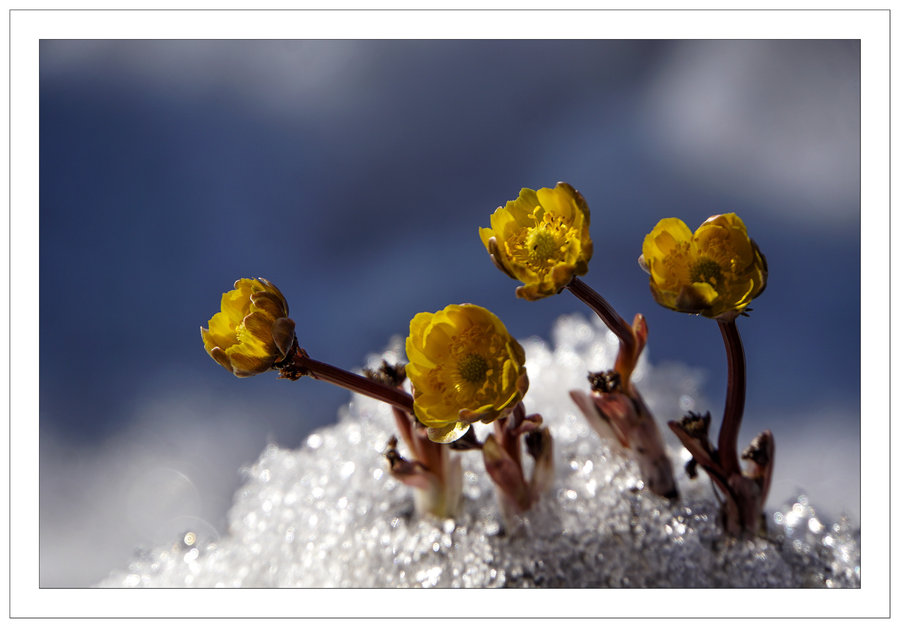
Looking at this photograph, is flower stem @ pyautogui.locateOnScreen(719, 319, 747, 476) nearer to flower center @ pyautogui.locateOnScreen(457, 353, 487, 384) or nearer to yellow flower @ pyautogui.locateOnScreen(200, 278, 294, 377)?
flower center @ pyautogui.locateOnScreen(457, 353, 487, 384)

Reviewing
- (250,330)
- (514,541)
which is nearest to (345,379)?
(250,330)

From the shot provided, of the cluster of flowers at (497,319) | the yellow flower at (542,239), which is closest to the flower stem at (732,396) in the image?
the cluster of flowers at (497,319)

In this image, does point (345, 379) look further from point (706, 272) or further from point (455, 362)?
point (706, 272)

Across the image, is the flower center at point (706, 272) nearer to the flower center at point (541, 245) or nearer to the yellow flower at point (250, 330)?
the flower center at point (541, 245)
